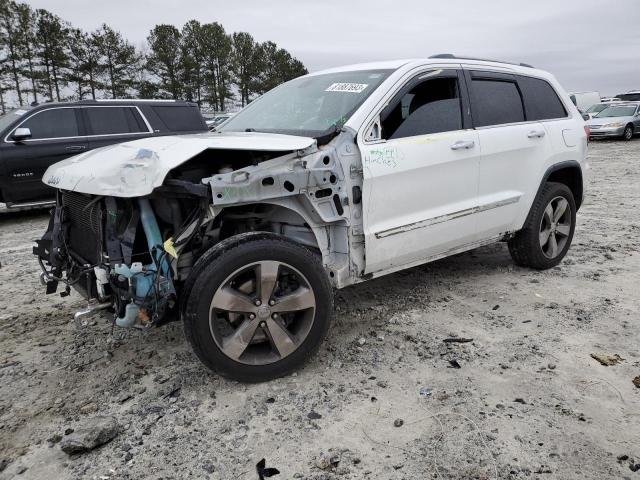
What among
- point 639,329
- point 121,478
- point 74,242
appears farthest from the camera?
point 639,329

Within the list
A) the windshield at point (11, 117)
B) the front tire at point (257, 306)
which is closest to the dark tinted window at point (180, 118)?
the windshield at point (11, 117)

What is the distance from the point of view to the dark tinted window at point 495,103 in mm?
4023

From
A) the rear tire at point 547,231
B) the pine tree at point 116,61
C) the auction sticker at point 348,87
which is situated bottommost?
the rear tire at point 547,231

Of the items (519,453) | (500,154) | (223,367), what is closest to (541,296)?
(500,154)

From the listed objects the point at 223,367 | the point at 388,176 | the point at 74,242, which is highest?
the point at 388,176

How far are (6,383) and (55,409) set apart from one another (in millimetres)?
538

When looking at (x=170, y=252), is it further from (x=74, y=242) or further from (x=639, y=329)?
(x=639, y=329)

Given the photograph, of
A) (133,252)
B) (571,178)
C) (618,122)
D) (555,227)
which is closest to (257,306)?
(133,252)

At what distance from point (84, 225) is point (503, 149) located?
3165 millimetres

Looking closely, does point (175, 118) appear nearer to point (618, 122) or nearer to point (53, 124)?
point (53, 124)

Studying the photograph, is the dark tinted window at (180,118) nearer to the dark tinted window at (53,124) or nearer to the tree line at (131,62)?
the dark tinted window at (53,124)

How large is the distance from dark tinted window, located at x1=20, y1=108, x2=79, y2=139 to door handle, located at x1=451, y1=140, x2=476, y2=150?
266 inches

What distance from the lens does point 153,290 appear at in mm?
2664

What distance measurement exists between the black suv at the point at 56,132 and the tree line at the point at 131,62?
29263mm
